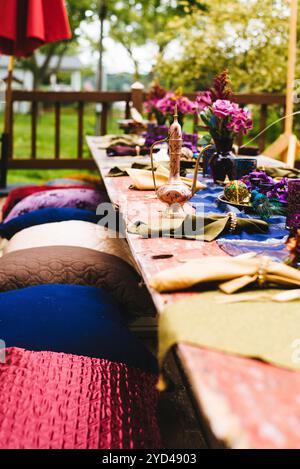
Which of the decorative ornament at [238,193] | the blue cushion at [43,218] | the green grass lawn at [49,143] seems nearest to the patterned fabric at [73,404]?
the decorative ornament at [238,193]

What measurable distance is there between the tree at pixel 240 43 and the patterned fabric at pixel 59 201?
6.27 m

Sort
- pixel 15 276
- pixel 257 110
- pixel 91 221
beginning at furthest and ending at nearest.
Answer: pixel 257 110 → pixel 91 221 → pixel 15 276

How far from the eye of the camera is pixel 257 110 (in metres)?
11.0

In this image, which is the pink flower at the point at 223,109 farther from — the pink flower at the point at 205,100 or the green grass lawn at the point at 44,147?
the green grass lawn at the point at 44,147

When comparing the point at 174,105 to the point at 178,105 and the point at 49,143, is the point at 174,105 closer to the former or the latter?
the point at 178,105

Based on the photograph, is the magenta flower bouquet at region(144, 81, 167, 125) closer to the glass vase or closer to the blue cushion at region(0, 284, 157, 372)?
the glass vase

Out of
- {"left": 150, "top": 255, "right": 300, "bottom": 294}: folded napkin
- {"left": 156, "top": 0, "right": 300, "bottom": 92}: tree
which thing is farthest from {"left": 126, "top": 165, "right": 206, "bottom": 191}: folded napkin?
{"left": 156, "top": 0, "right": 300, "bottom": 92}: tree

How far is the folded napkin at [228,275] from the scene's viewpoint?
1.26m

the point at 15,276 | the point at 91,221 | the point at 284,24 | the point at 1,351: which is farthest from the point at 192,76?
the point at 1,351

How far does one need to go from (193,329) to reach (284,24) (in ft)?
29.7

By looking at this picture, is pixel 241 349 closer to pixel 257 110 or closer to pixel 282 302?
pixel 282 302

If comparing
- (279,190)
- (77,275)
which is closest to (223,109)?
(279,190)

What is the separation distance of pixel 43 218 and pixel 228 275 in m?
2.25

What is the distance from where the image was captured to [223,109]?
2723mm
